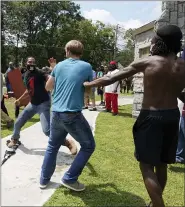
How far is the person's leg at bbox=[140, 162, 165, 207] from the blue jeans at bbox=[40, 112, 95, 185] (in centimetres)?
101

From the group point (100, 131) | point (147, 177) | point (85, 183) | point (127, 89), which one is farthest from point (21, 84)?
point (127, 89)

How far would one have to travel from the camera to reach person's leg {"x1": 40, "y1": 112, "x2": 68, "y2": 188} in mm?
3992

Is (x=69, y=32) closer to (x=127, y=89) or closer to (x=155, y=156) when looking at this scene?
(x=127, y=89)

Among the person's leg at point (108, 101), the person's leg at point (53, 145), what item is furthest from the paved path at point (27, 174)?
the person's leg at point (108, 101)

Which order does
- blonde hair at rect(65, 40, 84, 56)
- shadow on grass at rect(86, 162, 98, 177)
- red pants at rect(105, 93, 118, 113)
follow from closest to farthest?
blonde hair at rect(65, 40, 84, 56) → shadow on grass at rect(86, 162, 98, 177) → red pants at rect(105, 93, 118, 113)

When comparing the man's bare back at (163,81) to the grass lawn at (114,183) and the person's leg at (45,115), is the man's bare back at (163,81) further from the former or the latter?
the person's leg at (45,115)

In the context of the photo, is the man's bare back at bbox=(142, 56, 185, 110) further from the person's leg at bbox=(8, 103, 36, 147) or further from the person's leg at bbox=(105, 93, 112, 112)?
the person's leg at bbox=(105, 93, 112, 112)

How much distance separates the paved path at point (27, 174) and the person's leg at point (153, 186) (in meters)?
1.32

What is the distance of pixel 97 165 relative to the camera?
515 cm

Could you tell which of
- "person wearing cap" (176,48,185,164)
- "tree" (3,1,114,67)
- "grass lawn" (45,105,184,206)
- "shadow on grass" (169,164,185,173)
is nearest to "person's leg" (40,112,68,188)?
"grass lawn" (45,105,184,206)

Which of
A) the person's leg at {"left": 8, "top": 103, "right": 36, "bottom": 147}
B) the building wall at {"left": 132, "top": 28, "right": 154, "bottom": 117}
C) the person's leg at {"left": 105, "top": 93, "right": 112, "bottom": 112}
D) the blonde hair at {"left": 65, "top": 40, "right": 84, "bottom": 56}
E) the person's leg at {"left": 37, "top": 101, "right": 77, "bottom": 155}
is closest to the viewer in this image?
the blonde hair at {"left": 65, "top": 40, "right": 84, "bottom": 56}

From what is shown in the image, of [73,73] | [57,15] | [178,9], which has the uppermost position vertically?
[57,15]

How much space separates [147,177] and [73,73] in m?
1.42

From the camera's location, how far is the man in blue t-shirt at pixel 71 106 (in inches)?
151
